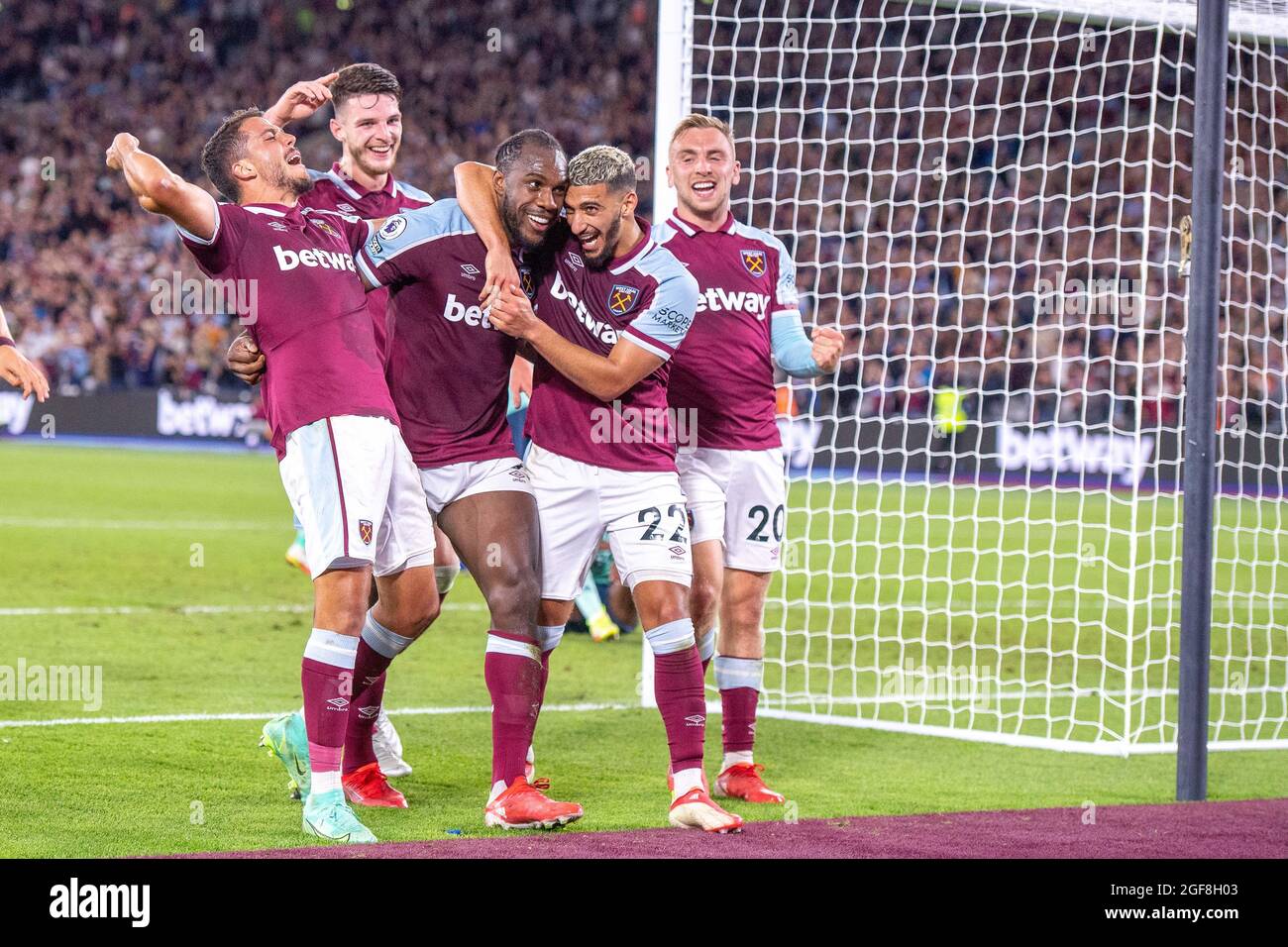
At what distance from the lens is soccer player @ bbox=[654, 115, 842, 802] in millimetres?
5641

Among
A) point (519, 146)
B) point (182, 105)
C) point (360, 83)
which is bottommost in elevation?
point (519, 146)

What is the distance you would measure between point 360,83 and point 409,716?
8.72 feet

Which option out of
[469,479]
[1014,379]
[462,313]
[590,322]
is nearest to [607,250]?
[590,322]

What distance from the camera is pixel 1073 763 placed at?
6.39 metres

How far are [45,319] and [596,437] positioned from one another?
2468 cm

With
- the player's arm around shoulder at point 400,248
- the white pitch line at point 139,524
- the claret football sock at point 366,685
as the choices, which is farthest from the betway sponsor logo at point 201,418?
the player's arm around shoulder at point 400,248

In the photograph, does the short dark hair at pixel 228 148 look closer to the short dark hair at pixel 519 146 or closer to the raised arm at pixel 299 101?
the raised arm at pixel 299 101

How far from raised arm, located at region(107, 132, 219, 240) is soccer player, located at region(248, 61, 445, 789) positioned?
87cm

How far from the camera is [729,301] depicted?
18.9ft

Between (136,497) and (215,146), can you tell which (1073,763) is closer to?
(215,146)

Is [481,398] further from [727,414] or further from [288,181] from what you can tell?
[727,414]

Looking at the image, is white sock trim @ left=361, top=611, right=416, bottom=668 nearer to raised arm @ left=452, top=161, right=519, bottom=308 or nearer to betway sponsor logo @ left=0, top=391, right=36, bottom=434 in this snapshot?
raised arm @ left=452, top=161, right=519, bottom=308

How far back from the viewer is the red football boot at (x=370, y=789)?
509cm

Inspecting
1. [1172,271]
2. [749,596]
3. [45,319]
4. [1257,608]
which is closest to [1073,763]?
[749,596]
